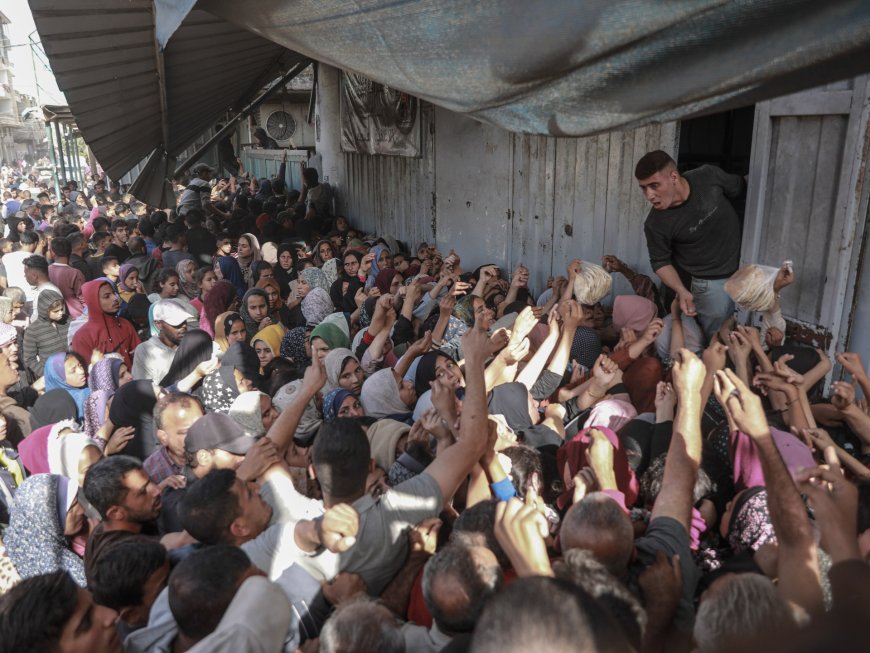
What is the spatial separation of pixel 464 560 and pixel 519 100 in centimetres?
144

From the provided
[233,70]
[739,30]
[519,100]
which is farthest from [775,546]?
[233,70]

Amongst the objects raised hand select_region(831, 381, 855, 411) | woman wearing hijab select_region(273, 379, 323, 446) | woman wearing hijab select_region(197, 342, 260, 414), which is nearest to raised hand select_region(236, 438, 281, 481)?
woman wearing hijab select_region(273, 379, 323, 446)

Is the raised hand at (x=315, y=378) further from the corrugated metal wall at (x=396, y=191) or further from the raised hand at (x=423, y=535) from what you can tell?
the corrugated metal wall at (x=396, y=191)

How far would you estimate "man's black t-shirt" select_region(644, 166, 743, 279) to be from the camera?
3910mm

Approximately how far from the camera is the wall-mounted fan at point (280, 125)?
65.5 feet

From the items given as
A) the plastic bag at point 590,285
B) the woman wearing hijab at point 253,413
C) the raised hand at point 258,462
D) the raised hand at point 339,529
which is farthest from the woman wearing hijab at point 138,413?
the plastic bag at point 590,285

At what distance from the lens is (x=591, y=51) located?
176cm

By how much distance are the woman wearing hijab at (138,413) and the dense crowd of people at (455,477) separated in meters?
0.02

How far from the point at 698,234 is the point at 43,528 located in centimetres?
370

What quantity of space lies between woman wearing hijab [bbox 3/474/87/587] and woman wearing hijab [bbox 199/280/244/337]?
9.39 ft

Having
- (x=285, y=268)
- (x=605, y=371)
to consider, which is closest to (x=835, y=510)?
(x=605, y=371)

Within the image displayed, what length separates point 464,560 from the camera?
1.75 meters

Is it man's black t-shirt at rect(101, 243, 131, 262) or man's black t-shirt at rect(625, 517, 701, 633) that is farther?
man's black t-shirt at rect(101, 243, 131, 262)

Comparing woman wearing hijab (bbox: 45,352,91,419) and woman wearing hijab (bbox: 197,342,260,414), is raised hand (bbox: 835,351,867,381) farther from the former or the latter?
woman wearing hijab (bbox: 45,352,91,419)
